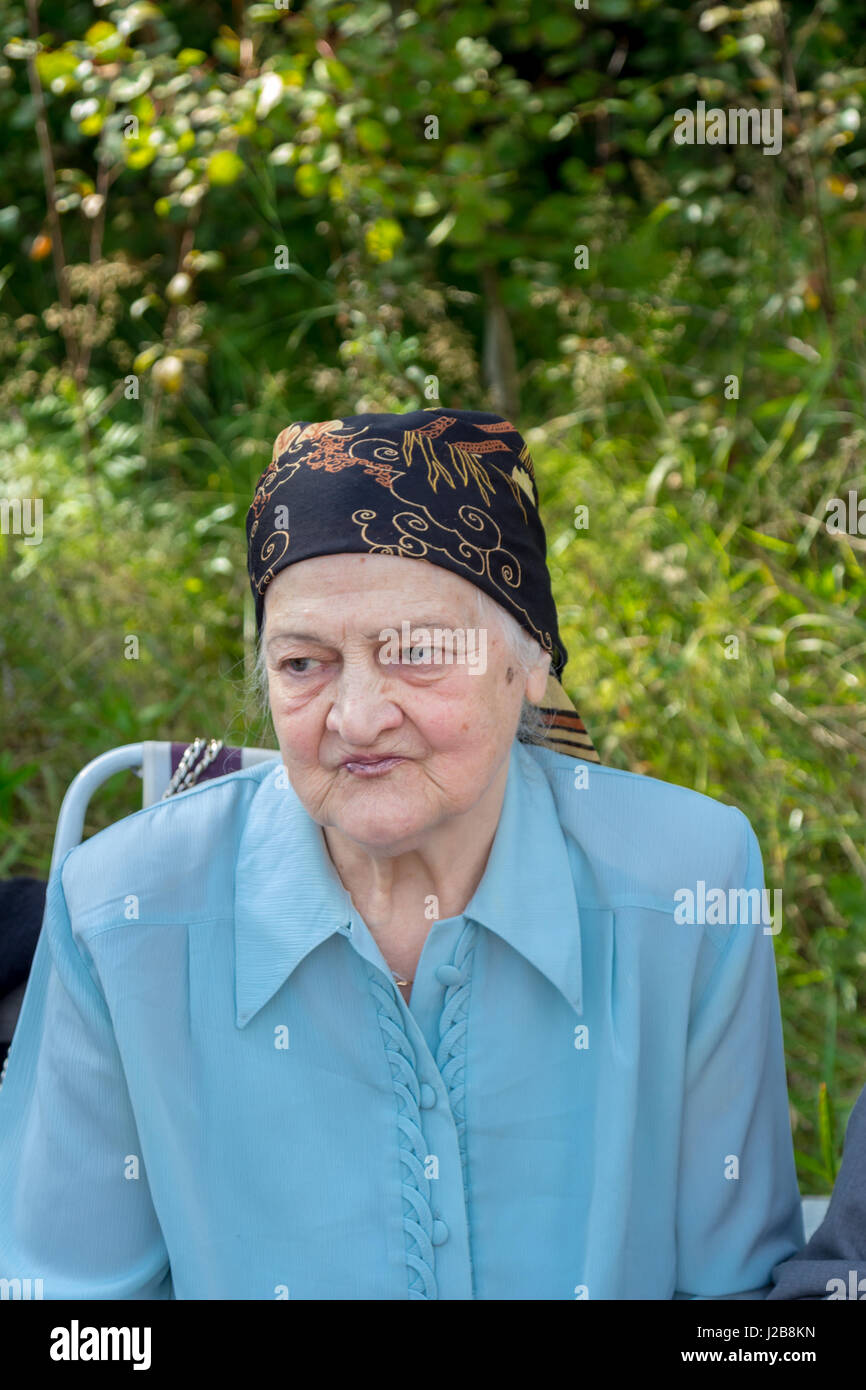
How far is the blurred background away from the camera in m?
3.62

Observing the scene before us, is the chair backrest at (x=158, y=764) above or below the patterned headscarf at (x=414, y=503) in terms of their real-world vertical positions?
below

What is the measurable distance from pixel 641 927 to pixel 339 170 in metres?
3.09

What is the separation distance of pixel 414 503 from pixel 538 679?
34 cm

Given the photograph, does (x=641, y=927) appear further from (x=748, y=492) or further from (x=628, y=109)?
(x=628, y=109)

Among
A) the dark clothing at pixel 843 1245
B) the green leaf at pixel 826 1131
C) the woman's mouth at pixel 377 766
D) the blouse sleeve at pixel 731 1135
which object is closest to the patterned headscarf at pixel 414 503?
the woman's mouth at pixel 377 766

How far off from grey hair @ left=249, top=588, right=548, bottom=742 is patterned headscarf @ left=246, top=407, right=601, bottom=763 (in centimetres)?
1

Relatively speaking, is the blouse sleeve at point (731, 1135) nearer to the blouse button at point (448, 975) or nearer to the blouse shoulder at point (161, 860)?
the blouse button at point (448, 975)

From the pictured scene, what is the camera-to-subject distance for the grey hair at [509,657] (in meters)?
1.71

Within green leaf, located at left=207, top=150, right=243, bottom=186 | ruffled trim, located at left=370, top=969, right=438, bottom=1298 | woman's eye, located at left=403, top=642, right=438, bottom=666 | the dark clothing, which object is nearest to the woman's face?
woman's eye, located at left=403, top=642, right=438, bottom=666

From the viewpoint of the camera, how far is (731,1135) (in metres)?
1.83

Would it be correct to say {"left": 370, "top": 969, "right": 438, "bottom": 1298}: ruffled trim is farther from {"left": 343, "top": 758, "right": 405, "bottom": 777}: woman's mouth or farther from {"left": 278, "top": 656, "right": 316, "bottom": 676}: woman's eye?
{"left": 278, "top": 656, "right": 316, "bottom": 676}: woman's eye

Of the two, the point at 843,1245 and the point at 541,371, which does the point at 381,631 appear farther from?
the point at 541,371

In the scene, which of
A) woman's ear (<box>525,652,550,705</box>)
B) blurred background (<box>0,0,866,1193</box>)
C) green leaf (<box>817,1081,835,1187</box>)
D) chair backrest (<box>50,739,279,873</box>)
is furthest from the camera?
blurred background (<box>0,0,866,1193</box>)

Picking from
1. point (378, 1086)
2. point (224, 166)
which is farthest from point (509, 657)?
point (224, 166)
